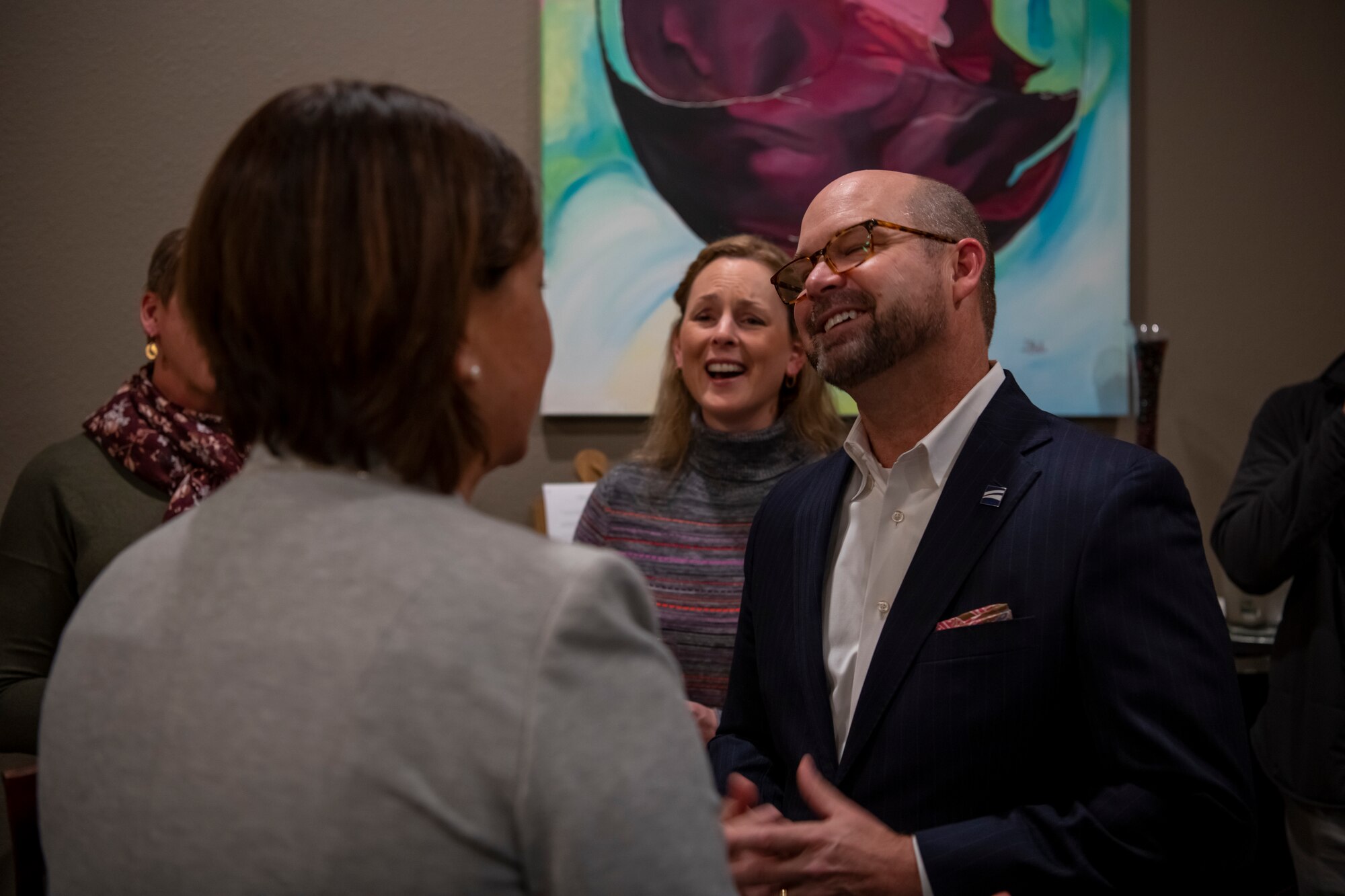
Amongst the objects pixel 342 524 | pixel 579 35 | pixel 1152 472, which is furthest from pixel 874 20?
pixel 342 524

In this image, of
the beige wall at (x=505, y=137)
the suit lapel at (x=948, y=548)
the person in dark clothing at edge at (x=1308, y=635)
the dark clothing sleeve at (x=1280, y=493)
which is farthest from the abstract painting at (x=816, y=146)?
the suit lapel at (x=948, y=548)

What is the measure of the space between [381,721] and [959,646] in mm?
917

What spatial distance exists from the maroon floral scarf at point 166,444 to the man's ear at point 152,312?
13cm

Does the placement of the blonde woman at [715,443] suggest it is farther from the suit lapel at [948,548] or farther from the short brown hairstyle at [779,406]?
the suit lapel at [948,548]

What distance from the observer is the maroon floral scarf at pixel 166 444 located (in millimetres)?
2002

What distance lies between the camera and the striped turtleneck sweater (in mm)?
2250

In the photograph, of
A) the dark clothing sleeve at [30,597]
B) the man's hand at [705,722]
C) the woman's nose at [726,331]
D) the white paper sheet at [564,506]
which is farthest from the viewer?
the white paper sheet at [564,506]

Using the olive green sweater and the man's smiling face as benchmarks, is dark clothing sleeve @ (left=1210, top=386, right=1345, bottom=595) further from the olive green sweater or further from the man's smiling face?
the olive green sweater

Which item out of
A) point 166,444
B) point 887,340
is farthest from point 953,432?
point 166,444

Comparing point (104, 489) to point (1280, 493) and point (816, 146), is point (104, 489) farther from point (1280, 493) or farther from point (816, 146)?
point (1280, 493)

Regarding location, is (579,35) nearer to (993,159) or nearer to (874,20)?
(874,20)

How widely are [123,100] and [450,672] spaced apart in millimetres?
2702

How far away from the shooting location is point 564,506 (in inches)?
106

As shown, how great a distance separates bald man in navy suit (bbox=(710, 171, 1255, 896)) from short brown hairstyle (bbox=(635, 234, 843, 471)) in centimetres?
81
